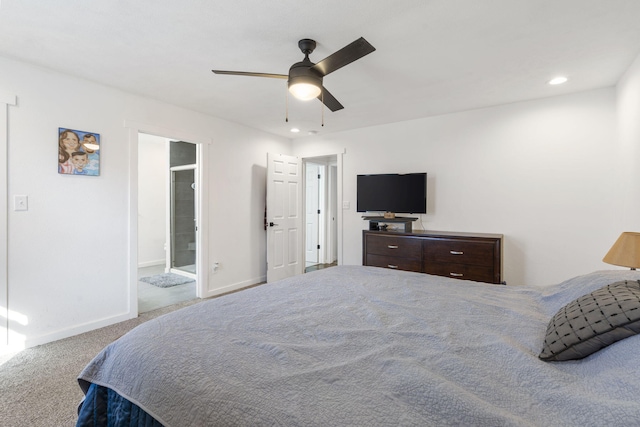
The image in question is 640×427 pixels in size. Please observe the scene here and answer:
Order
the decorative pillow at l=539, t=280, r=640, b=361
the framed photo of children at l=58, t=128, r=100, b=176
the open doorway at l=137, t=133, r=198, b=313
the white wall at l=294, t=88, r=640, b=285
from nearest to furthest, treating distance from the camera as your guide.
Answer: the decorative pillow at l=539, t=280, r=640, b=361 → the framed photo of children at l=58, t=128, r=100, b=176 → the white wall at l=294, t=88, r=640, b=285 → the open doorway at l=137, t=133, r=198, b=313

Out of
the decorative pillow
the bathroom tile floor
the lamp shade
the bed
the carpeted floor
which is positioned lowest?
the carpeted floor

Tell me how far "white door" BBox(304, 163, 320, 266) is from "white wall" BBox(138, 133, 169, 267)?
2.84m

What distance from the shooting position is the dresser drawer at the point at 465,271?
323 centimetres

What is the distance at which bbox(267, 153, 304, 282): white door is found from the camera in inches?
183

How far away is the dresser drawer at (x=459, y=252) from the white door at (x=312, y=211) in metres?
3.11

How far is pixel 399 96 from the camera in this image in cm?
333

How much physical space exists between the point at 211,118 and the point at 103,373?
3473 mm

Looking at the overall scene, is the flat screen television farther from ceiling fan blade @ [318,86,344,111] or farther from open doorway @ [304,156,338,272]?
open doorway @ [304,156,338,272]

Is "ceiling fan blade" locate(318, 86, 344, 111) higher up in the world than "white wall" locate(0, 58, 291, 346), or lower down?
higher up

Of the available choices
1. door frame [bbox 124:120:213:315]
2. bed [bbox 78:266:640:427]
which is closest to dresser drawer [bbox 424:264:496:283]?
bed [bbox 78:266:640:427]

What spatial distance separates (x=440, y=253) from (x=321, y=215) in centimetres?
319

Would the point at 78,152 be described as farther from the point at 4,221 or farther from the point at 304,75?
the point at 304,75

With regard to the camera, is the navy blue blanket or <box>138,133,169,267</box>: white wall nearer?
the navy blue blanket

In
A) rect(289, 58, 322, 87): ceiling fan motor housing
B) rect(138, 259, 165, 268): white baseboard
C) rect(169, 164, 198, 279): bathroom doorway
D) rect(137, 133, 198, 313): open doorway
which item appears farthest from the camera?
rect(138, 259, 165, 268): white baseboard
